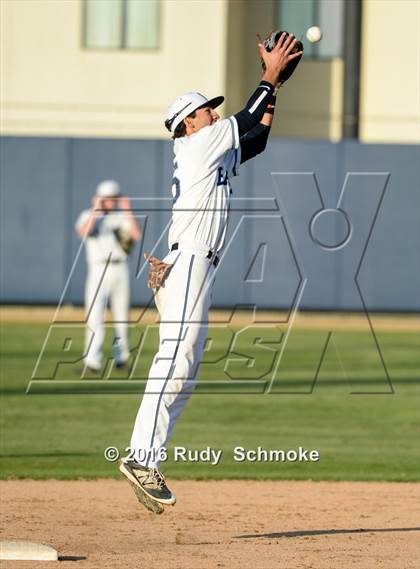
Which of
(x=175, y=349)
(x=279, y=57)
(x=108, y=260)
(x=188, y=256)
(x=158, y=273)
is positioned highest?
(x=279, y=57)

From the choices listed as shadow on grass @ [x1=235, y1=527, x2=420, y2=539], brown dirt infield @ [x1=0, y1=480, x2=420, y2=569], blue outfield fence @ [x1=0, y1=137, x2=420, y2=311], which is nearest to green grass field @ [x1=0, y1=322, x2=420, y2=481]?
brown dirt infield @ [x1=0, y1=480, x2=420, y2=569]

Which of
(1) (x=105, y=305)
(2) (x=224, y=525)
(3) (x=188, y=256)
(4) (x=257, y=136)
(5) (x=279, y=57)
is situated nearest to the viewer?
(3) (x=188, y=256)

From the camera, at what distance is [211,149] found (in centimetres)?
730

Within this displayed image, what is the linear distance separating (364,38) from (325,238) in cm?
544

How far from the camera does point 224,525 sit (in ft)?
28.2

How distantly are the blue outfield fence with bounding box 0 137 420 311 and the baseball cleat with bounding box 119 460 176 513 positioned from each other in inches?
688

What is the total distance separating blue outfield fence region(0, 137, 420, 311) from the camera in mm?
24828

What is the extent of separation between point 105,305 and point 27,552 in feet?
29.5

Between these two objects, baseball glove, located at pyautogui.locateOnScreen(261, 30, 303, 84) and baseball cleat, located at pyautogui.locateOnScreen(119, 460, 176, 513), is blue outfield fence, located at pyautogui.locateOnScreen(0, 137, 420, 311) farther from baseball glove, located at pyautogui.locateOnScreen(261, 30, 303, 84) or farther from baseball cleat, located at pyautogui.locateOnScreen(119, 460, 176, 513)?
baseball cleat, located at pyautogui.locateOnScreen(119, 460, 176, 513)

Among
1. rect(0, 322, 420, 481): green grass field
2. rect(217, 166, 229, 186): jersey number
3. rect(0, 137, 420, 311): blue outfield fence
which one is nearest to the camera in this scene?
rect(217, 166, 229, 186): jersey number

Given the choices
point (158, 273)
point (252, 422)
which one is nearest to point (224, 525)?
point (158, 273)

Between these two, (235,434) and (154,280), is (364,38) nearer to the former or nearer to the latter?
(235,434)

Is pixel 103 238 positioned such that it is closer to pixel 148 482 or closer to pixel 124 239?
pixel 124 239

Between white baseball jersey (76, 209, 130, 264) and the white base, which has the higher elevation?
white baseball jersey (76, 209, 130, 264)
